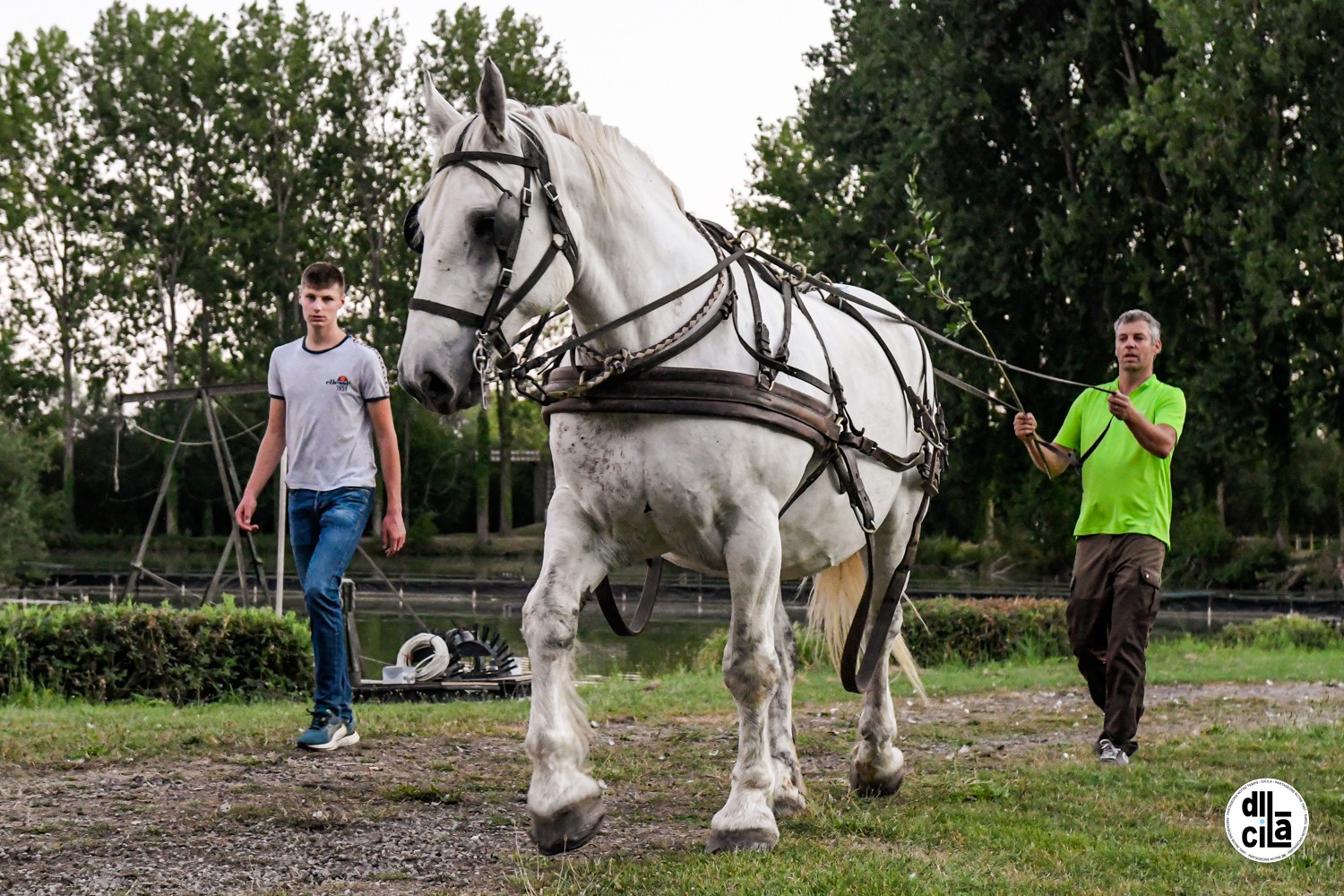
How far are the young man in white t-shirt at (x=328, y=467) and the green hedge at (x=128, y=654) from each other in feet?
12.1

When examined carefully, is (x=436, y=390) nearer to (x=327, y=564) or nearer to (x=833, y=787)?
(x=327, y=564)

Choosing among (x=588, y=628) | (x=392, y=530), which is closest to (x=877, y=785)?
(x=392, y=530)

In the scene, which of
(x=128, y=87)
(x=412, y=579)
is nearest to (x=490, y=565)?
(x=412, y=579)

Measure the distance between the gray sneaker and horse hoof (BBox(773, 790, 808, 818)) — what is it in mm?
2039

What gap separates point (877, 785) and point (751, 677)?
1.49m

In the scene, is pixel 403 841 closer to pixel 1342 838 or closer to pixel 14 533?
pixel 1342 838

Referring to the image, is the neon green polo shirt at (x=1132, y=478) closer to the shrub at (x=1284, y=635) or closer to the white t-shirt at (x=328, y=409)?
the white t-shirt at (x=328, y=409)

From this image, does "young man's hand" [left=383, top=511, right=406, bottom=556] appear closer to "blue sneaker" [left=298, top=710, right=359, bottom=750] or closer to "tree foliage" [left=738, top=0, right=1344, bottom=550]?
"blue sneaker" [left=298, top=710, right=359, bottom=750]

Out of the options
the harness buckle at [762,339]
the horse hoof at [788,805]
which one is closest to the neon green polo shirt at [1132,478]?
the horse hoof at [788,805]

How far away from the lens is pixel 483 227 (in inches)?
160

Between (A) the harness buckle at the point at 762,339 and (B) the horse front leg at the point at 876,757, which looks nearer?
(A) the harness buckle at the point at 762,339

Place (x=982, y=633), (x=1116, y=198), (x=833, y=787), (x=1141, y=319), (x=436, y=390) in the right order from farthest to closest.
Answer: (x=1116, y=198) < (x=982, y=633) < (x=1141, y=319) < (x=833, y=787) < (x=436, y=390)

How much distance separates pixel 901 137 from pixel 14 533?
2220 cm

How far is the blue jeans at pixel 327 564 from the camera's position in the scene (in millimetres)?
6344
